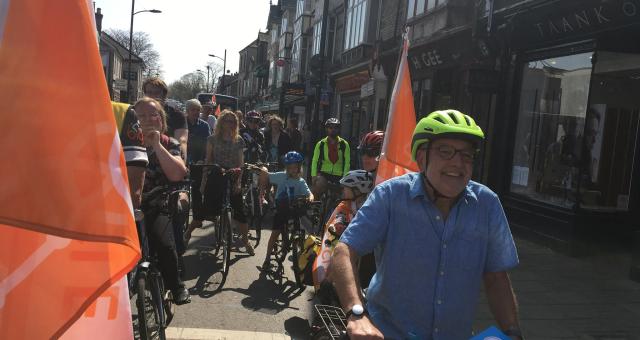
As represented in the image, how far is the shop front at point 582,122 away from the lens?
8.30 m

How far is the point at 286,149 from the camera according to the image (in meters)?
12.2

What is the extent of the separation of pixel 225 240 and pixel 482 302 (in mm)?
2824

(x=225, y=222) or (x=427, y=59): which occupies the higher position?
(x=427, y=59)

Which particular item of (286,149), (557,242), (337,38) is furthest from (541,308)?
(337,38)

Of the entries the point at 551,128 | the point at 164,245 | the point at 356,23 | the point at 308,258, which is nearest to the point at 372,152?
the point at 308,258

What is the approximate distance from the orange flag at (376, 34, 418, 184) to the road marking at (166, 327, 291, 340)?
1.67 meters

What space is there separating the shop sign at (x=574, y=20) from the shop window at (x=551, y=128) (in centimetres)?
44

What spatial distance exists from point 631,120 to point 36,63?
29.0 feet

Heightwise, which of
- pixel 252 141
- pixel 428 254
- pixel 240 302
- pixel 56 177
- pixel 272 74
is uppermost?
pixel 272 74

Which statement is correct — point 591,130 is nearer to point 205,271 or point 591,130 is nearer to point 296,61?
point 205,271

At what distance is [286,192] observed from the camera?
6523mm

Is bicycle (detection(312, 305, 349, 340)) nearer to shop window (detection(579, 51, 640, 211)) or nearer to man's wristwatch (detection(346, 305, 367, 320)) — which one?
man's wristwatch (detection(346, 305, 367, 320))

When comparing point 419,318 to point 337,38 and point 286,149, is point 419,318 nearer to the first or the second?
point 286,149

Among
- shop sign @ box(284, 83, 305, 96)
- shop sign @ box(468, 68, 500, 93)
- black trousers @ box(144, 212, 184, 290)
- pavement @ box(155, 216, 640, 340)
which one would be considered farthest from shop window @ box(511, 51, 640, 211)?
shop sign @ box(284, 83, 305, 96)
